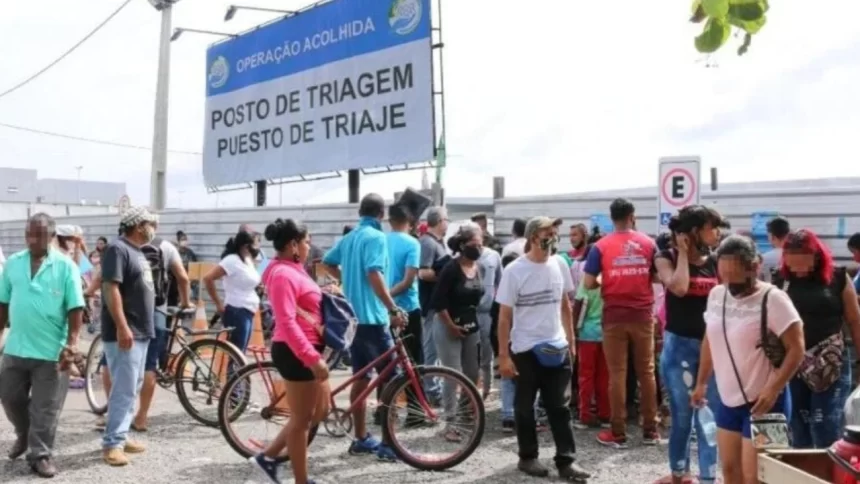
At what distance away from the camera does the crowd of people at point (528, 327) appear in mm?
4840

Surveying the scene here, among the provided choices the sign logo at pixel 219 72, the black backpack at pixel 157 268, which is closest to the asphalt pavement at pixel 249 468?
the black backpack at pixel 157 268

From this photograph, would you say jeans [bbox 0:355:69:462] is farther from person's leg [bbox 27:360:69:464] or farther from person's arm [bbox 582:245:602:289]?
person's arm [bbox 582:245:602:289]

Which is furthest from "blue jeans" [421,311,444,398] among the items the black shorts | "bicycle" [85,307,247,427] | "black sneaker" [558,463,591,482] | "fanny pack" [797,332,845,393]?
"fanny pack" [797,332,845,393]

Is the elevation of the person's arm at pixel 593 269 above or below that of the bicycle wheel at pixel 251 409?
above

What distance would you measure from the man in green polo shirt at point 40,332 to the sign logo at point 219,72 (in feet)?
51.5

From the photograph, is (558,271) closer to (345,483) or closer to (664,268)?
(664,268)

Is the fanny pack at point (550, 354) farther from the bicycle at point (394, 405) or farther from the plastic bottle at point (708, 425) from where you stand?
the plastic bottle at point (708, 425)

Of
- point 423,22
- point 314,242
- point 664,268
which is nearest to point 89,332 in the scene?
point 314,242

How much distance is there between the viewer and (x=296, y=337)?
556 centimetres

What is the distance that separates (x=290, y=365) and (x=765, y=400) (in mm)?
2648

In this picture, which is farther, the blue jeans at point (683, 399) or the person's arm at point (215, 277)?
the person's arm at point (215, 277)

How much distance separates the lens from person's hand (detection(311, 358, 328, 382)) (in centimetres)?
554

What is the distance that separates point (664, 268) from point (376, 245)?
6.93 feet

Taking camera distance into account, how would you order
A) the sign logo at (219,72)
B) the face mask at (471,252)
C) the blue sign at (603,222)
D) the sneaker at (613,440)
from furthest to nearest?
the sign logo at (219,72) < the blue sign at (603,222) < the face mask at (471,252) < the sneaker at (613,440)
